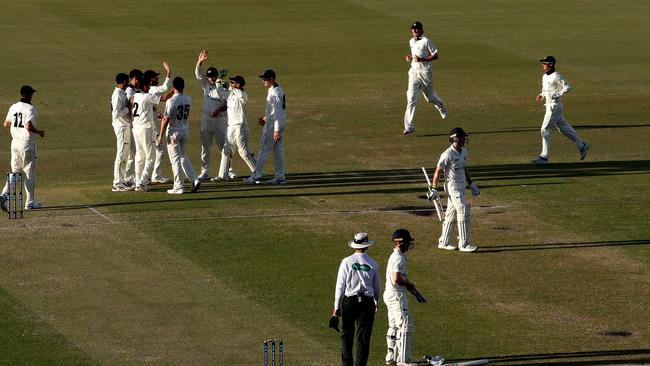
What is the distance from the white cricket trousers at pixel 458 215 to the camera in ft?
81.1

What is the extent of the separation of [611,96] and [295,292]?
21.8m

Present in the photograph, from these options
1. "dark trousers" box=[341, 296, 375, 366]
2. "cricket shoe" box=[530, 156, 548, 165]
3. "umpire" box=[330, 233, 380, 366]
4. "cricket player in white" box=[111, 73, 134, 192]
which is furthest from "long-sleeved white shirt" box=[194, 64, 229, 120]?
"dark trousers" box=[341, 296, 375, 366]

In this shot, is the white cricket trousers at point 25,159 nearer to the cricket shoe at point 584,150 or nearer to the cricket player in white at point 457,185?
the cricket player in white at point 457,185

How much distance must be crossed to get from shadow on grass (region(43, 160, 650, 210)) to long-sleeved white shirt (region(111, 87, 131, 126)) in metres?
1.56

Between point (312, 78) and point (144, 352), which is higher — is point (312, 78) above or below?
above

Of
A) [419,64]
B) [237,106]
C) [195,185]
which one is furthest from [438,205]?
[419,64]

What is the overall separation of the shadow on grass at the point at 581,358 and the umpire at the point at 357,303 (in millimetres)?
1865

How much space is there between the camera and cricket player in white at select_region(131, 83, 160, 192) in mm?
29625

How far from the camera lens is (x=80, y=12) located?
2245 inches

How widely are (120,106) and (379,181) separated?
5859 millimetres

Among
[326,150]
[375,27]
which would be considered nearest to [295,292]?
[326,150]

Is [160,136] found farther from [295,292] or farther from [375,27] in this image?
[375,27]

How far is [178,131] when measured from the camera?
2933 centimetres

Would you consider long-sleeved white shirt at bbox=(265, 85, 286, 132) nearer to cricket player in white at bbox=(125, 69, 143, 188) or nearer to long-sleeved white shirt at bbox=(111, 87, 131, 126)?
cricket player in white at bbox=(125, 69, 143, 188)
